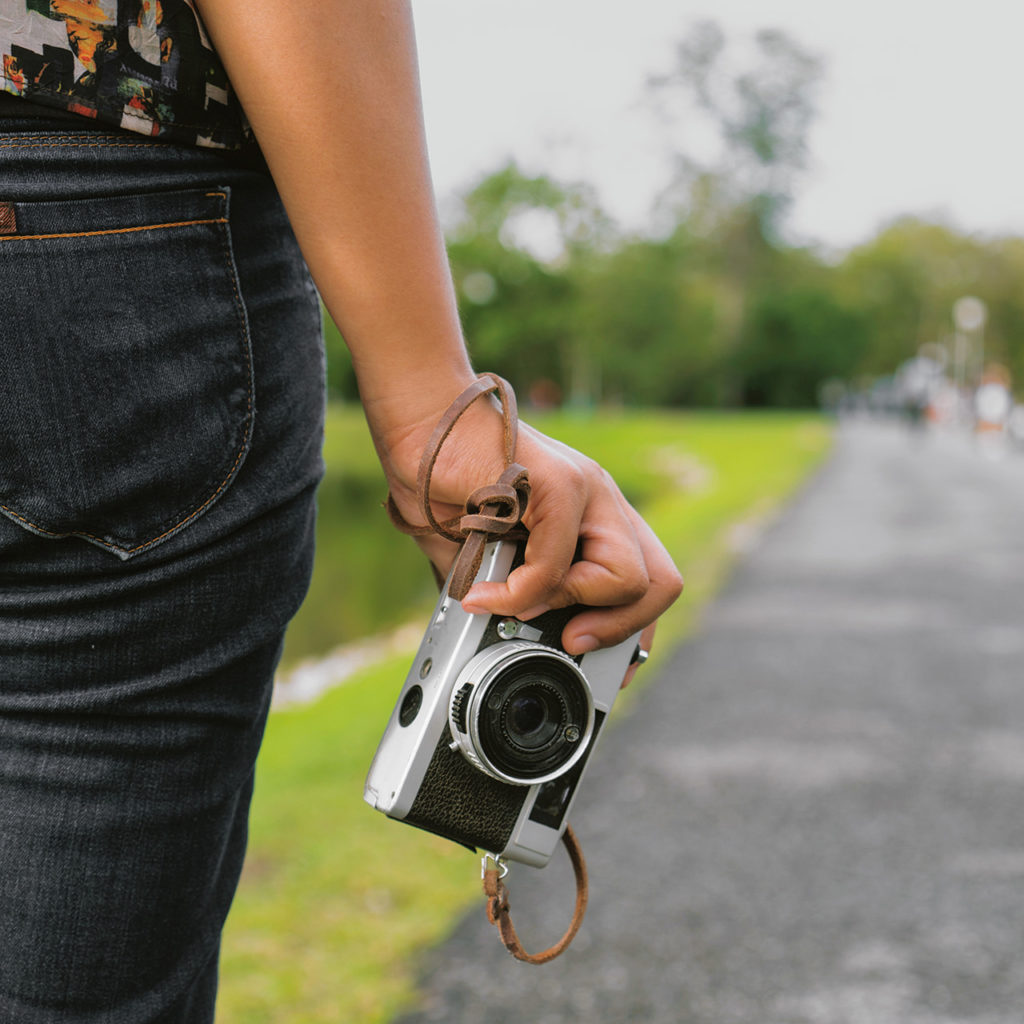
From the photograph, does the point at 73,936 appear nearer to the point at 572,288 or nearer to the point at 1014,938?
the point at 1014,938

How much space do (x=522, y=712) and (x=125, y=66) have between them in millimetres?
583

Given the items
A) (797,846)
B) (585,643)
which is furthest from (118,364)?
(797,846)

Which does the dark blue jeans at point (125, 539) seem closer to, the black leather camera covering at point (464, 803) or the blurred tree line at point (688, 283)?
the black leather camera covering at point (464, 803)

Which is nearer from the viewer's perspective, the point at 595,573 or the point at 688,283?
the point at 595,573

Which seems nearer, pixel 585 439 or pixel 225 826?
pixel 225 826

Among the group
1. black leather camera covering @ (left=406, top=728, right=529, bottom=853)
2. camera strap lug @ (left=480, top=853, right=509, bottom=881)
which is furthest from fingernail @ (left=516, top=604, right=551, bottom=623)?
camera strap lug @ (left=480, top=853, right=509, bottom=881)

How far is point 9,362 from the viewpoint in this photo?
0.77m

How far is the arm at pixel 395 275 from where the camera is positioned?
82cm

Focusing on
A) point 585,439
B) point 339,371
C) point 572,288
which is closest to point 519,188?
point 572,288

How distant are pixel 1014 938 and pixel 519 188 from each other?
2027 inches

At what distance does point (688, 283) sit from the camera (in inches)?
1769

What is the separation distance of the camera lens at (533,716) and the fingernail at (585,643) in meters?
0.02

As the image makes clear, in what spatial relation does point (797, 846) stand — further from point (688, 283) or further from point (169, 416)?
point (688, 283)

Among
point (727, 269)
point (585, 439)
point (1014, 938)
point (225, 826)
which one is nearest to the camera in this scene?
point (225, 826)
